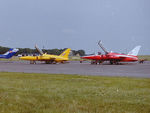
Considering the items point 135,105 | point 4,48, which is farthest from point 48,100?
point 4,48

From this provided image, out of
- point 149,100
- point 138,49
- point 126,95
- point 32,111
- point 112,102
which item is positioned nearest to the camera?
point 32,111

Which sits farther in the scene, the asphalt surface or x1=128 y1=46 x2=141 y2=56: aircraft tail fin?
x1=128 y1=46 x2=141 y2=56: aircraft tail fin

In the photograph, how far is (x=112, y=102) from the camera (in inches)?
214

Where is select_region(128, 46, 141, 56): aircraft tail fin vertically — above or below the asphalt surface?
above

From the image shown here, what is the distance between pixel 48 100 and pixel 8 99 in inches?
48.4

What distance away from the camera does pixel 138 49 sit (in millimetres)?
40875

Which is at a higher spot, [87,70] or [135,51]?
[135,51]

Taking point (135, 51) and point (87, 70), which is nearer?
point (87, 70)

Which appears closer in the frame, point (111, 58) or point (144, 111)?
point (144, 111)

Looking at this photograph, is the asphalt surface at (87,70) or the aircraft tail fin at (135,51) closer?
→ the asphalt surface at (87,70)

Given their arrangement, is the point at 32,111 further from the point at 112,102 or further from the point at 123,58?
the point at 123,58

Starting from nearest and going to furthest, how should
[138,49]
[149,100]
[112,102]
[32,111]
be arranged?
[32,111] → [112,102] → [149,100] → [138,49]

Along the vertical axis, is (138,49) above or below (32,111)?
above

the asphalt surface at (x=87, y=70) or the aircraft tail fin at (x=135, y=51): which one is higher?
the aircraft tail fin at (x=135, y=51)
